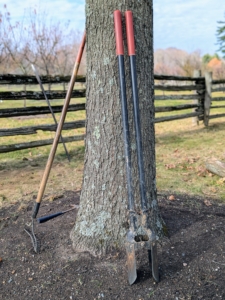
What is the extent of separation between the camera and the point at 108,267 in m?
2.22

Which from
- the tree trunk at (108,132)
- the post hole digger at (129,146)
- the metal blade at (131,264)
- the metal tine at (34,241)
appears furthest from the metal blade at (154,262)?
the metal tine at (34,241)

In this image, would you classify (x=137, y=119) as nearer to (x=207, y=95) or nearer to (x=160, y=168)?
(x=160, y=168)

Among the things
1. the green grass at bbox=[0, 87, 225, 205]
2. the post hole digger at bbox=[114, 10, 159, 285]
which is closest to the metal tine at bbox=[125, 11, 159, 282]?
the post hole digger at bbox=[114, 10, 159, 285]

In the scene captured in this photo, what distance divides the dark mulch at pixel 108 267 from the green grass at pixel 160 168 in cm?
121

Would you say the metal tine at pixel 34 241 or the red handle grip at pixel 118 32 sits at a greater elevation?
the red handle grip at pixel 118 32

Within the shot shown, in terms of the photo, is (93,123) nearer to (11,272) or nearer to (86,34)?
(86,34)

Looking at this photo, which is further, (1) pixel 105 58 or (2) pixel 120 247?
(2) pixel 120 247

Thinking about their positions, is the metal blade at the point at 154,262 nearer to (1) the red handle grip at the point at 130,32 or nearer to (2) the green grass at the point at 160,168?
(1) the red handle grip at the point at 130,32

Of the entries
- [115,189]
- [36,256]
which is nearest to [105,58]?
[115,189]

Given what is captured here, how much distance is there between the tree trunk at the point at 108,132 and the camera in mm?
2211

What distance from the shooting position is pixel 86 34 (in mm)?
2316

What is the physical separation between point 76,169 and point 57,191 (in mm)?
1031

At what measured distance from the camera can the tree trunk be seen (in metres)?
2.21

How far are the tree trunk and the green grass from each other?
1588 millimetres
